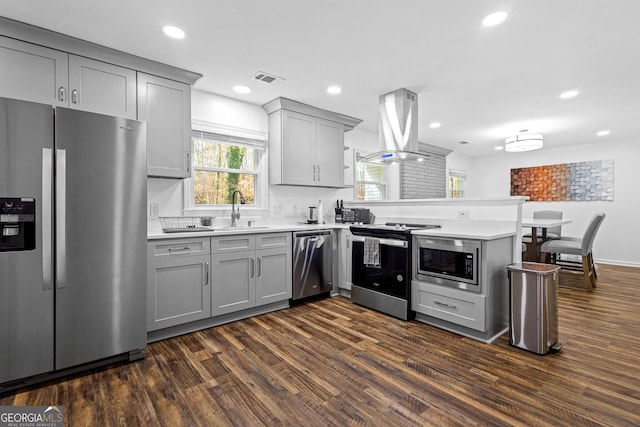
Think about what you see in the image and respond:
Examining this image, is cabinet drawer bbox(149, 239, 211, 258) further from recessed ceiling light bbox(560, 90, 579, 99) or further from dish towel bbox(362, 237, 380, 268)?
recessed ceiling light bbox(560, 90, 579, 99)

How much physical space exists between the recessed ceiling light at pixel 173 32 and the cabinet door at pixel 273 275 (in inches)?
80.1

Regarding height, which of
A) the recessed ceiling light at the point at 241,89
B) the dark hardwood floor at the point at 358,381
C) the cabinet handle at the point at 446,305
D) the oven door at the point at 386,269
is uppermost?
the recessed ceiling light at the point at 241,89

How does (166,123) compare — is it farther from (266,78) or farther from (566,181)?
(566,181)

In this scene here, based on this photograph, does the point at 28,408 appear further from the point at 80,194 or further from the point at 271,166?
the point at 271,166

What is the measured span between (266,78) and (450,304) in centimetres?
288

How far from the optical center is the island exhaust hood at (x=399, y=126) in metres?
3.66

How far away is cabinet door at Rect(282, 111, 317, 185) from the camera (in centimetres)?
403

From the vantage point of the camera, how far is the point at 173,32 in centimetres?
246

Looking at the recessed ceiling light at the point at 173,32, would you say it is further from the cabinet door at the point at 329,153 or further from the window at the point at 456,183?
the window at the point at 456,183

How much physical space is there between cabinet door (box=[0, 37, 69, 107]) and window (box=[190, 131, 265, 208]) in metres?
1.25

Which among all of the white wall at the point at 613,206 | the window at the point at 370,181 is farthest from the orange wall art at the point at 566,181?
the window at the point at 370,181

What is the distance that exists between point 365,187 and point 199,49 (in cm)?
361

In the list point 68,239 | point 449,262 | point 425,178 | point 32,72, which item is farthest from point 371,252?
point 425,178

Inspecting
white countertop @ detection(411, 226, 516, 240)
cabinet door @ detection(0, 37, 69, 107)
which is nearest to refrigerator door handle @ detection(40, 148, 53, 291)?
cabinet door @ detection(0, 37, 69, 107)
